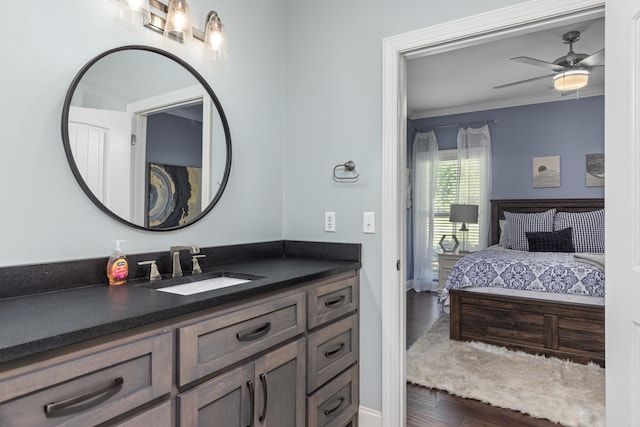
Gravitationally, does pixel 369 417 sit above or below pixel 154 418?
below

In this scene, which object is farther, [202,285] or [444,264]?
[444,264]

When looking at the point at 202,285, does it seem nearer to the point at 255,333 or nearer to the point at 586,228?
the point at 255,333

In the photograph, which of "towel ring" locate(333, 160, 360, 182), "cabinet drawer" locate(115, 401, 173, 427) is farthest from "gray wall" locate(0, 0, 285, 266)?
"cabinet drawer" locate(115, 401, 173, 427)

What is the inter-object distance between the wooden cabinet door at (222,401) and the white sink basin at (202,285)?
1.38 ft

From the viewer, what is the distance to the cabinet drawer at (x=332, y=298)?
167 cm

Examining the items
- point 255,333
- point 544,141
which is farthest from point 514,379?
point 544,141

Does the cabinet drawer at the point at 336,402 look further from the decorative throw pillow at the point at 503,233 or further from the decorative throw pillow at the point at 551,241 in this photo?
the decorative throw pillow at the point at 503,233

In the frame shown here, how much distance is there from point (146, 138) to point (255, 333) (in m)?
1.00

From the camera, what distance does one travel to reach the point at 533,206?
511 centimetres

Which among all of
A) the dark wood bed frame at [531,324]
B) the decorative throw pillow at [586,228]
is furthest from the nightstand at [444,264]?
the dark wood bed frame at [531,324]

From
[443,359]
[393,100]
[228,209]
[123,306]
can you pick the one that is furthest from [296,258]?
[443,359]

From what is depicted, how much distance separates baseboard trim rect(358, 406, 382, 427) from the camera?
2.03m

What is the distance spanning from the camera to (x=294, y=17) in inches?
95.0
